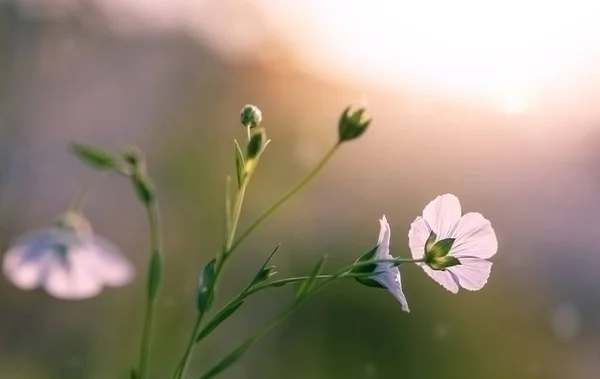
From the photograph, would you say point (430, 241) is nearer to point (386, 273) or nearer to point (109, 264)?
point (386, 273)

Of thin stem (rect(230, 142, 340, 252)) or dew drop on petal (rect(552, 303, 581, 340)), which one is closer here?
thin stem (rect(230, 142, 340, 252))

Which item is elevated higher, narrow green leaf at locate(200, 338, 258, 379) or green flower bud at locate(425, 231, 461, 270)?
green flower bud at locate(425, 231, 461, 270)

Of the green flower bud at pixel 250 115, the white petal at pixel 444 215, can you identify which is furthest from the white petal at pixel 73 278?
the white petal at pixel 444 215

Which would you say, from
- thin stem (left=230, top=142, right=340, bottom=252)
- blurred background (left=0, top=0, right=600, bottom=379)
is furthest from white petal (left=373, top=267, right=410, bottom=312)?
blurred background (left=0, top=0, right=600, bottom=379)

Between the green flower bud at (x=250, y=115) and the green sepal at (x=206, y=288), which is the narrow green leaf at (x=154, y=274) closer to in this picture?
the green sepal at (x=206, y=288)

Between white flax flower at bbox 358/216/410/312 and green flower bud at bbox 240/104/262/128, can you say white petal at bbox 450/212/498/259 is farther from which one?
green flower bud at bbox 240/104/262/128

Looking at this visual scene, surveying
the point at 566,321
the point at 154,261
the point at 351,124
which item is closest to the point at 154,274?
the point at 154,261
